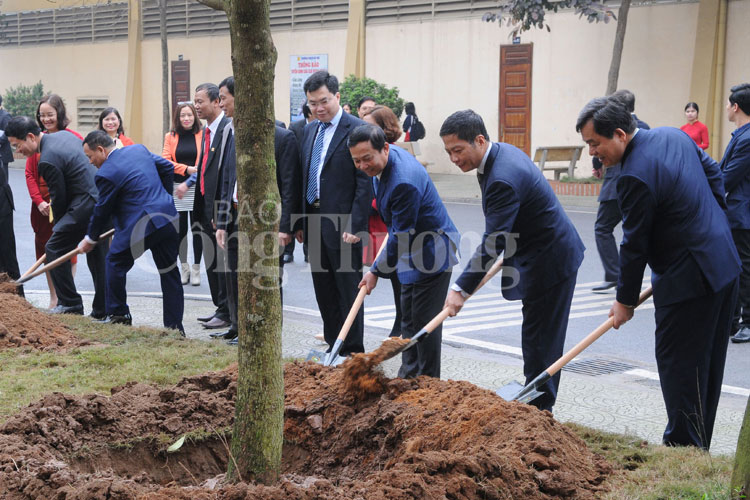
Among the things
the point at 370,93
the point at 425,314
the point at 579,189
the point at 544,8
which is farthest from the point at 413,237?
the point at 370,93

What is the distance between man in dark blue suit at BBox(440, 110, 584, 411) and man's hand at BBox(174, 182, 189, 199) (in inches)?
195

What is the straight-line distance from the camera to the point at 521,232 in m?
5.35

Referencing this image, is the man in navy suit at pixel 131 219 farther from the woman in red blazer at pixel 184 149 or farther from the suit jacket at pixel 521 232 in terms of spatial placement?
the suit jacket at pixel 521 232

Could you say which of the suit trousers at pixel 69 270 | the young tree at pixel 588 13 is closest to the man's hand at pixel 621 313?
the suit trousers at pixel 69 270

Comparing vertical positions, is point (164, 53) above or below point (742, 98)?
above

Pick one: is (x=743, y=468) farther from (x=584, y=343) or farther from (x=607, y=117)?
(x=607, y=117)

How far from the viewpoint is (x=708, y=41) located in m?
18.4

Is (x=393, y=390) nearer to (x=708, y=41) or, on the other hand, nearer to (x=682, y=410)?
(x=682, y=410)

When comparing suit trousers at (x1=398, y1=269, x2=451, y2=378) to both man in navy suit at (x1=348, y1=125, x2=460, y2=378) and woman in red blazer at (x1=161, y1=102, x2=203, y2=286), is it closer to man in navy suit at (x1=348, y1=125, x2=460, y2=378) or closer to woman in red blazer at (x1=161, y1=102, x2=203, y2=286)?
man in navy suit at (x1=348, y1=125, x2=460, y2=378)

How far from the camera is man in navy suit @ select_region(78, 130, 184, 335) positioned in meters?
7.82

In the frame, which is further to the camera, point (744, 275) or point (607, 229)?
point (607, 229)

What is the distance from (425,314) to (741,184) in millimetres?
3447

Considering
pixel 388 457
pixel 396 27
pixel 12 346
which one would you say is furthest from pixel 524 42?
pixel 388 457

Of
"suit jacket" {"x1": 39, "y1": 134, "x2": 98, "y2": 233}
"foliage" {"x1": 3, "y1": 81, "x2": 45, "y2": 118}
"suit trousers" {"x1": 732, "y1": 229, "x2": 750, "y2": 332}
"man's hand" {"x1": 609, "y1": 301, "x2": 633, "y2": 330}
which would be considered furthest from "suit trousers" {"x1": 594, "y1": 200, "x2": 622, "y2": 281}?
"foliage" {"x1": 3, "y1": 81, "x2": 45, "y2": 118}
